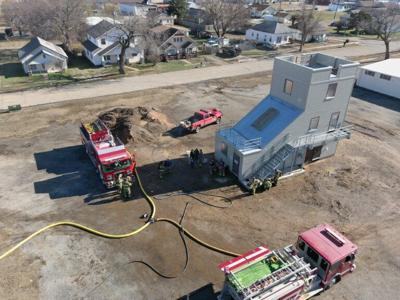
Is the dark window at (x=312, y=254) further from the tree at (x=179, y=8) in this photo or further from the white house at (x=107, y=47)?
the tree at (x=179, y=8)

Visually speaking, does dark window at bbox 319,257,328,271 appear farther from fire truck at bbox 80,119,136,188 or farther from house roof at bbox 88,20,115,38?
house roof at bbox 88,20,115,38

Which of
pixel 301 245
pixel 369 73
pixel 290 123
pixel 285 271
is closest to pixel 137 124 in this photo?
pixel 290 123

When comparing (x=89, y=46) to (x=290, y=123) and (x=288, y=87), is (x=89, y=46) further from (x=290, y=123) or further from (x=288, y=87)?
(x=290, y=123)

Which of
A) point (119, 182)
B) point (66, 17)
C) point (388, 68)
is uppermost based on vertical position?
point (66, 17)

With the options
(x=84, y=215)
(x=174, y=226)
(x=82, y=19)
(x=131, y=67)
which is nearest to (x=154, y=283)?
(x=174, y=226)

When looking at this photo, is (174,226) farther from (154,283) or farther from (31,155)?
(31,155)

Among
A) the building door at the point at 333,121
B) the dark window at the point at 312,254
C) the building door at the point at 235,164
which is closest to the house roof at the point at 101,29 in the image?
the building door at the point at 235,164
